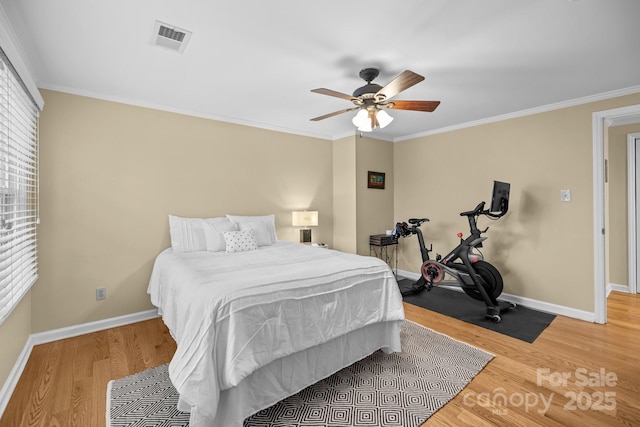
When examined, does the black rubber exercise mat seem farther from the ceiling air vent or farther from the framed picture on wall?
the ceiling air vent

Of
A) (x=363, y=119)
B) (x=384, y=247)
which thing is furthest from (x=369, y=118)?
A: (x=384, y=247)

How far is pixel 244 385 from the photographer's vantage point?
68.1 inches

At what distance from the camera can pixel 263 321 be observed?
1.79 metres

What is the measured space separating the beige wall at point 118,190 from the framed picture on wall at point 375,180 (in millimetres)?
1795

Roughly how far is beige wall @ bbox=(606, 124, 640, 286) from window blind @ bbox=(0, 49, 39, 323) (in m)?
6.48

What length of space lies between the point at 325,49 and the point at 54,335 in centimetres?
363

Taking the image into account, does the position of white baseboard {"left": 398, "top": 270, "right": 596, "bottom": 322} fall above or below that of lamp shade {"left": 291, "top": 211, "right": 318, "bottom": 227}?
below

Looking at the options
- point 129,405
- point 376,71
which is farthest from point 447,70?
point 129,405

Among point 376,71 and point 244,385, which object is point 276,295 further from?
point 376,71

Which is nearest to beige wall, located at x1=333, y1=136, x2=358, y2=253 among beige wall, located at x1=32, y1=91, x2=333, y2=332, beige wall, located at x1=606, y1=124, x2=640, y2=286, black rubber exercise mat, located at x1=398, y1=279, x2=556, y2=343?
black rubber exercise mat, located at x1=398, y1=279, x2=556, y2=343

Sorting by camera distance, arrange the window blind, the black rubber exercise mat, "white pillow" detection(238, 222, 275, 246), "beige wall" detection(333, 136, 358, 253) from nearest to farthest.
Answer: the window blind → the black rubber exercise mat → "white pillow" detection(238, 222, 275, 246) → "beige wall" detection(333, 136, 358, 253)

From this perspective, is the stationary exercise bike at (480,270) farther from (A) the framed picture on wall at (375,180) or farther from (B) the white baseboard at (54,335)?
(B) the white baseboard at (54,335)

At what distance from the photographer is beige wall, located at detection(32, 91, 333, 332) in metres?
2.96

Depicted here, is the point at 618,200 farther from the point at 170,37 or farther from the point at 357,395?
the point at 170,37
